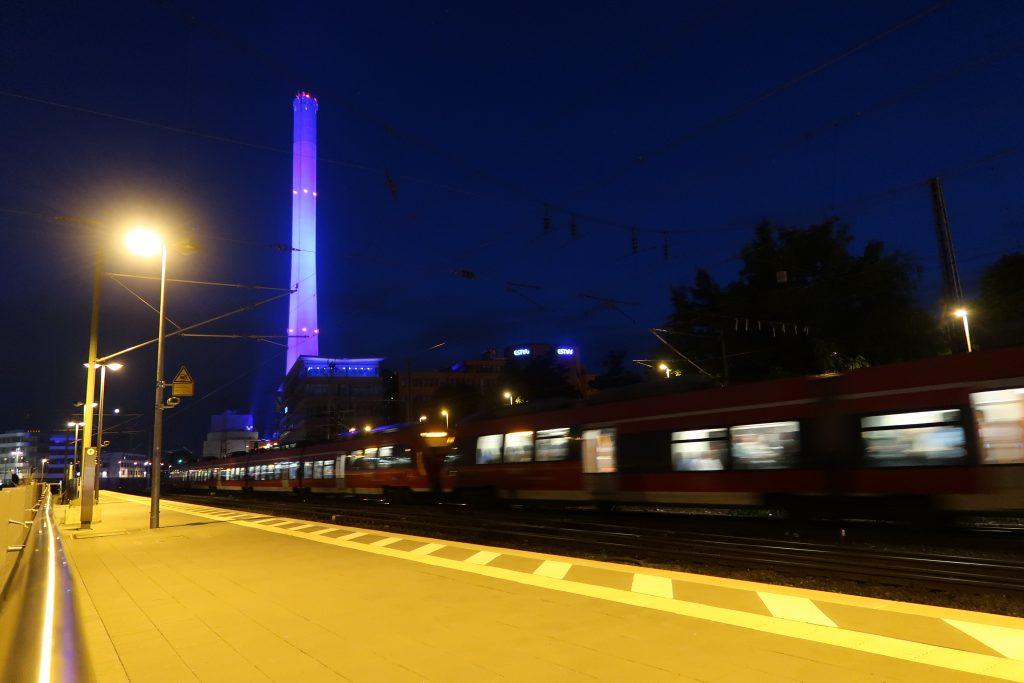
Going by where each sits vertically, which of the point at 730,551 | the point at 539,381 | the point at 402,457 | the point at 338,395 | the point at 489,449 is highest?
the point at 338,395

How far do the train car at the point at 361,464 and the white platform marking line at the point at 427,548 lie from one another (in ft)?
44.9

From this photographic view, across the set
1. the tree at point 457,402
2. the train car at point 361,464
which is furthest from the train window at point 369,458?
the tree at point 457,402

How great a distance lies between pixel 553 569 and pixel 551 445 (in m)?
10.9

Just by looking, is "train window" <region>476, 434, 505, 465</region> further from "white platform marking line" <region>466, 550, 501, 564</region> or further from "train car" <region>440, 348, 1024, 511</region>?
"white platform marking line" <region>466, 550, 501, 564</region>

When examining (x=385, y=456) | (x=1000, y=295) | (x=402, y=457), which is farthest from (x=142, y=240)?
(x=1000, y=295)

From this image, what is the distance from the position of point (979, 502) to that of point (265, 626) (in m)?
11.6

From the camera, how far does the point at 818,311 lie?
3356 centimetres

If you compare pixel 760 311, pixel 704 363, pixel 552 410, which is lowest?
pixel 552 410

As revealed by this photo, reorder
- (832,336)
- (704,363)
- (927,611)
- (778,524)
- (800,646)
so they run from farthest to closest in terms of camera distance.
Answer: (704,363), (832,336), (778,524), (927,611), (800,646)

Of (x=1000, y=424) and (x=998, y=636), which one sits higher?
(x=1000, y=424)

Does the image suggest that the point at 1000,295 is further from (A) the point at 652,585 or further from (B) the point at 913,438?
(A) the point at 652,585

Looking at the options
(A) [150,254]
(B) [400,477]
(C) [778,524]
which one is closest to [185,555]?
(A) [150,254]

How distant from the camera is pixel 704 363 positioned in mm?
36500

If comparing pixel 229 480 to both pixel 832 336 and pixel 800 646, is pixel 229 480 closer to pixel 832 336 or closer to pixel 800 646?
pixel 832 336
